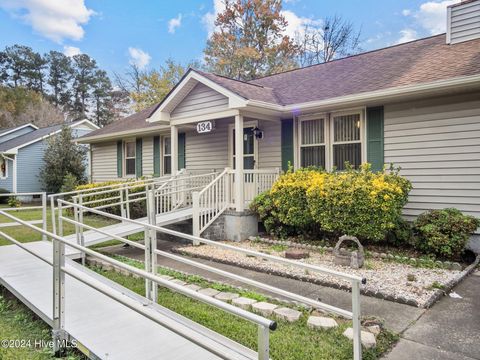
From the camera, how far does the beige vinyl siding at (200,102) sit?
783 centimetres

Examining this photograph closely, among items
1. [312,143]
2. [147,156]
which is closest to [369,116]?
[312,143]

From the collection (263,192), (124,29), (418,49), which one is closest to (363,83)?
(418,49)

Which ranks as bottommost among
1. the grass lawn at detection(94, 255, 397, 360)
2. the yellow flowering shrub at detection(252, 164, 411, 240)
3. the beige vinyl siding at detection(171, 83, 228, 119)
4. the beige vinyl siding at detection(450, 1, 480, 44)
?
the grass lawn at detection(94, 255, 397, 360)

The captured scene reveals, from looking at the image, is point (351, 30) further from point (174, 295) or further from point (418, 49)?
point (174, 295)

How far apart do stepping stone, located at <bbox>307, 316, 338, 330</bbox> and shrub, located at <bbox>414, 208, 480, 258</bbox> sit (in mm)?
3242

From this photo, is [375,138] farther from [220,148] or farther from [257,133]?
[220,148]

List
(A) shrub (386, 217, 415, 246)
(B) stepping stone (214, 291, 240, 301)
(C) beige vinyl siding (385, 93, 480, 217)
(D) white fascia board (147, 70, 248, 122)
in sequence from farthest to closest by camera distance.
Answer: (D) white fascia board (147, 70, 248, 122), (A) shrub (386, 217, 415, 246), (C) beige vinyl siding (385, 93, 480, 217), (B) stepping stone (214, 291, 240, 301)

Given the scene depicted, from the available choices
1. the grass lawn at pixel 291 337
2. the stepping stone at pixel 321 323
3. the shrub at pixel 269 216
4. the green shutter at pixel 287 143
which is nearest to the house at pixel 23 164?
the green shutter at pixel 287 143

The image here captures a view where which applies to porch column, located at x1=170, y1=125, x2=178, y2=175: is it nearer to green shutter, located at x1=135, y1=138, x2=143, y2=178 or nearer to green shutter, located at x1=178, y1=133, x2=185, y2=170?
green shutter, located at x1=178, y1=133, x2=185, y2=170

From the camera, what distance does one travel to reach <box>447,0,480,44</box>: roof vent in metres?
6.80

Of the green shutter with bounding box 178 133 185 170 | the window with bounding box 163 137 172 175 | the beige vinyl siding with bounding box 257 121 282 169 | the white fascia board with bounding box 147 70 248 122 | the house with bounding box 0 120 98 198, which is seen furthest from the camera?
the house with bounding box 0 120 98 198

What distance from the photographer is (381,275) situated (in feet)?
15.9

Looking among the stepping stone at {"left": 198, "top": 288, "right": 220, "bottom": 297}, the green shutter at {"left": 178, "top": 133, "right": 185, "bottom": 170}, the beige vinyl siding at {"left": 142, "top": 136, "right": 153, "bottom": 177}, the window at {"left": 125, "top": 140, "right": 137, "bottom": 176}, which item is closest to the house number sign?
the green shutter at {"left": 178, "top": 133, "right": 185, "bottom": 170}

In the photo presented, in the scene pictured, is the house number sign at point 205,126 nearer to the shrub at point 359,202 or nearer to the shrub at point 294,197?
the shrub at point 294,197
